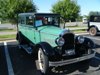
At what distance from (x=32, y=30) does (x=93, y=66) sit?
3081 millimetres

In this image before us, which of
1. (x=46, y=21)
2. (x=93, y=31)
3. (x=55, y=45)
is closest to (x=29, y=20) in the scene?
(x=46, y=21)

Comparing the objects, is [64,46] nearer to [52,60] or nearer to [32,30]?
[52,60]

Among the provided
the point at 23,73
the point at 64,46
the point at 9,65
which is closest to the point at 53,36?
the point at 64,46

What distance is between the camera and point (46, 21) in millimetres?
8922

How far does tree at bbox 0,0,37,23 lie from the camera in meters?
23.2

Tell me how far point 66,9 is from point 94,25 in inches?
271

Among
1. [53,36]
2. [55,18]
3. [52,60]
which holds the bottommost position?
[52,60]

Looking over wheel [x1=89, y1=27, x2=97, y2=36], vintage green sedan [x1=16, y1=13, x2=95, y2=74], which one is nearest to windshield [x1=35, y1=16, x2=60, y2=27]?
vintage green sedan [x1=16, y1=13, x2=95, y2=74]

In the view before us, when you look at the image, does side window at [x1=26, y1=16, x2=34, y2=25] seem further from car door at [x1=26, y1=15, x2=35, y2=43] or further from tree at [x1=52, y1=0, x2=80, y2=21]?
tree at [x1=52, y1=0, x2=80, y2=21]

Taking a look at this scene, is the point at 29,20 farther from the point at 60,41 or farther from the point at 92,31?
the point at 92,31

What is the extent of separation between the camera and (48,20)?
899 cm

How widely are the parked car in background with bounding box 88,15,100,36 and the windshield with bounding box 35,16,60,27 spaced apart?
1002 centimetres

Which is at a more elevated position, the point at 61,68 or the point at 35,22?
the point at 35,22

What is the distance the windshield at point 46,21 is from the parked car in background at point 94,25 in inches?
395
